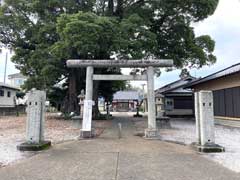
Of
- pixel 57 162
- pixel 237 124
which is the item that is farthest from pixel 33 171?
pixel 237 124

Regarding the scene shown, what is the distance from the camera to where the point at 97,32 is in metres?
13.6

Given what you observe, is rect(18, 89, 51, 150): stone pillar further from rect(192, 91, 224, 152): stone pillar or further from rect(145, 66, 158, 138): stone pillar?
rect(192, 91, 224, 152): stone pillar

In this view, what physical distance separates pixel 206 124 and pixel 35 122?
225 inches

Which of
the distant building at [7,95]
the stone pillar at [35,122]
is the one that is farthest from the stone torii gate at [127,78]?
the distant building at [7,95]

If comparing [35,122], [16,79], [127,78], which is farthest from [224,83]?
[16,79]

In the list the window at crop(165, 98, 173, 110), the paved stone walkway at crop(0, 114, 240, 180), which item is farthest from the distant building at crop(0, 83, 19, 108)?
the paved stone walkway at crop(0, 114, 240, 180)

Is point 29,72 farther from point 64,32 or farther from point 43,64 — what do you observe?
point 64,32

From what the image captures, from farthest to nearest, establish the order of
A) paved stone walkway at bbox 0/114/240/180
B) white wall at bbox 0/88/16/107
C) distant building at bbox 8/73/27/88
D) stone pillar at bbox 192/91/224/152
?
distant building at bbox 8/73/27/88, white wall at bbox 0/88/16/107, stone pillar at bbox 192/91/224/152, paved stone walkway at bbox 0/114/240/180

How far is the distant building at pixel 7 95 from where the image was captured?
99.9 ft

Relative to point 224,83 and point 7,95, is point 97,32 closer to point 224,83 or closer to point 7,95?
point 224,83

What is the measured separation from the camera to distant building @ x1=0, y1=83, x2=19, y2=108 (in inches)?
1198

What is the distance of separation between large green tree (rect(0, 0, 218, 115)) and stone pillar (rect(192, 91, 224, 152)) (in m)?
6.74

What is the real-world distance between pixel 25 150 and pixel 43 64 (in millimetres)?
12245

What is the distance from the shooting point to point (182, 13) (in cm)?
1723
